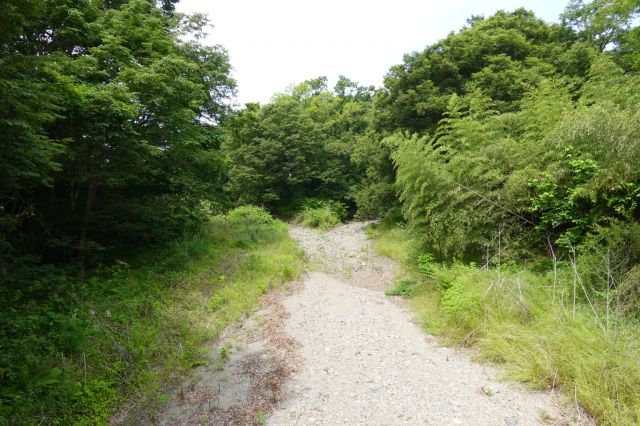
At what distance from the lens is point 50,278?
17.1 feet

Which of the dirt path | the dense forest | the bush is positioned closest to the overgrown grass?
the dense forest

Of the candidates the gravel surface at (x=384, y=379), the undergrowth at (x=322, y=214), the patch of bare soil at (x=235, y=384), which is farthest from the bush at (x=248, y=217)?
the patch of bare soil at (x=235, y=384)

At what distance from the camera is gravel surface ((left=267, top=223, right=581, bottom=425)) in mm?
3336

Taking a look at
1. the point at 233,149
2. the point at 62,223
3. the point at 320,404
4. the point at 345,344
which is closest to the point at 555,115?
the point at 345,344

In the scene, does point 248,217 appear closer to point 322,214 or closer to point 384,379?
point 322,214

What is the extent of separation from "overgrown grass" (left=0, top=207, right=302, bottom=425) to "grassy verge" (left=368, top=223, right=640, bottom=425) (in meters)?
3.82

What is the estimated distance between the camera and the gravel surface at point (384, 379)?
334 cm

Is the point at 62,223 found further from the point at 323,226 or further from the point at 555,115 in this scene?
the point at 323,226

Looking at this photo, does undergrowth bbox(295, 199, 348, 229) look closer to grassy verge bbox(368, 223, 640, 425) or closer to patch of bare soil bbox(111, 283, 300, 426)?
grassy verge bbox(368, 223, 640, 425)

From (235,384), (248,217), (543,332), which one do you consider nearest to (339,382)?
(235,384)

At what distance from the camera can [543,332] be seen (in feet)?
13.6

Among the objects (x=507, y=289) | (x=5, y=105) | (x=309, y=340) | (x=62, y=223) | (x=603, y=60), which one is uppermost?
(x=603, y=60)

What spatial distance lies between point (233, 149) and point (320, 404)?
20.7 meters

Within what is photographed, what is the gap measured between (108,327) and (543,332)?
5.95m
